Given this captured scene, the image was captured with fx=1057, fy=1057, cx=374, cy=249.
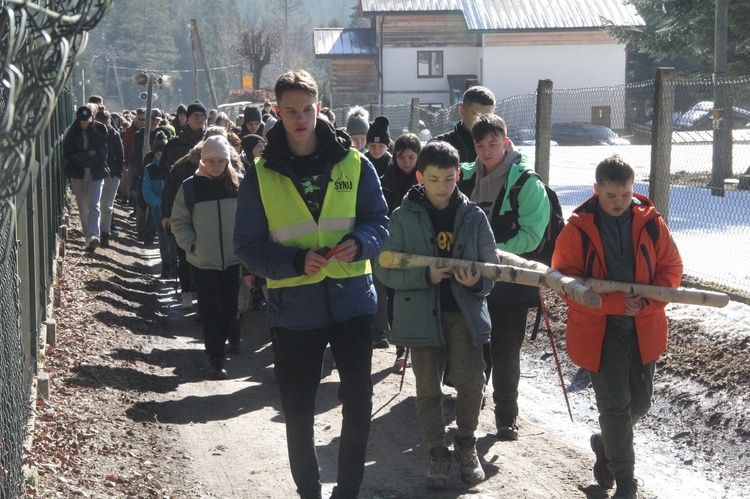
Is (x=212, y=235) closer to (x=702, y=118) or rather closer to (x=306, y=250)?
(x=306, y=250)

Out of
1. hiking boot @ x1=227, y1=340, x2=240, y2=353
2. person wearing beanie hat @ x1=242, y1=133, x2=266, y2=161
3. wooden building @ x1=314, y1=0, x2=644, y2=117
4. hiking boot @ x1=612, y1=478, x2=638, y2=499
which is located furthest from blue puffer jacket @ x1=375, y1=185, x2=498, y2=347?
wooden building @ x1=314, y1=0, x2=644, y2=117

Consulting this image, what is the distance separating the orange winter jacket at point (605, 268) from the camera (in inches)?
207

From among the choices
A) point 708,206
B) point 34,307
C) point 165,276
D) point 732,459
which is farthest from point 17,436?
point 165,276

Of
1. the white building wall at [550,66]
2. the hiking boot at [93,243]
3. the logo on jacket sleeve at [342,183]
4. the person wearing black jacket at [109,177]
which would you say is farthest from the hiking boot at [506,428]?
the white building wall at [550,66]

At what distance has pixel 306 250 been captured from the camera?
476 centimetres

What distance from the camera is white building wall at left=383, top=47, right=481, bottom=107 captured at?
57906mm

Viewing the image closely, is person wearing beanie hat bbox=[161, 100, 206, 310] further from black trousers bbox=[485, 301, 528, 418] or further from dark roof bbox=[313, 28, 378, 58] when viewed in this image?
dark roof bbox=[313, 28, 378, 58]

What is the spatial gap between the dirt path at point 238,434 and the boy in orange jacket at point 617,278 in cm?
50

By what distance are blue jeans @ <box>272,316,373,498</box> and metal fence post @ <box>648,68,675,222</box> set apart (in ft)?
16.9

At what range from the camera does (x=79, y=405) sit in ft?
23.4

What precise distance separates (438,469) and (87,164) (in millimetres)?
10102

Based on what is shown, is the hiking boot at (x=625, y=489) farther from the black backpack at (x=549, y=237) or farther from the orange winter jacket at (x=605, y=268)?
the black backpack at (x=549, y=237)

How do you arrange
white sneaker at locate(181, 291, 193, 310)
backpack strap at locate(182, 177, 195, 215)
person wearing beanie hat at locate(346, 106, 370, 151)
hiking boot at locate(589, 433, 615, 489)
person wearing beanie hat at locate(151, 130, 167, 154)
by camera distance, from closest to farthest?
hiking boot at locate(589, 433, 615, 489) < backpack strap at locate(182, 177, 195, 215) < person wearing beanie hat at locate(346, 106, 370, 151) < white sneaker at locate(181, 291, 193, 310) < person wearing beanie hat at locate(151, 130, 167, 154)

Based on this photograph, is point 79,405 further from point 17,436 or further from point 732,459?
point 732,459
